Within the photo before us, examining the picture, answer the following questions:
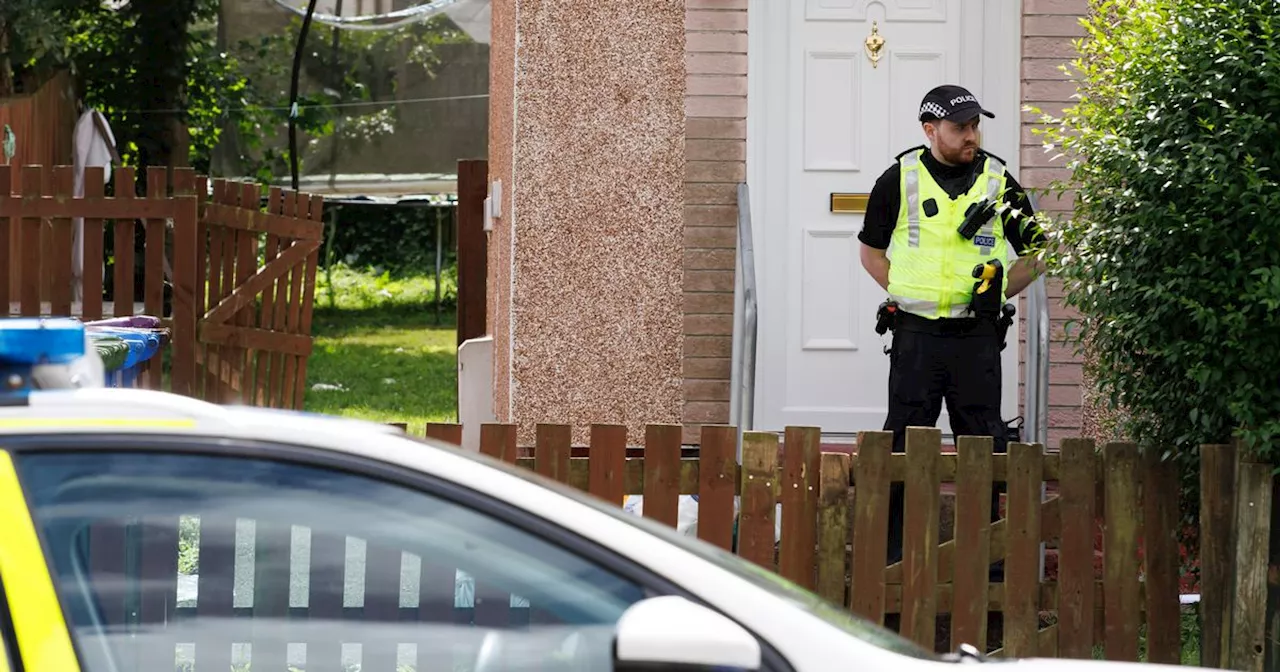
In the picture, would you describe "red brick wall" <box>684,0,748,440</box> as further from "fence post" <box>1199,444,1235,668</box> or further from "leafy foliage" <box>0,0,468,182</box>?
"leafy foliage" <box>0,0,468,182</box>

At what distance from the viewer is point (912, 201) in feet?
21.2

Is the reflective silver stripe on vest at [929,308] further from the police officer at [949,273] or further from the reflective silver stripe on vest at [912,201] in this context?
the reflective silver stripe on vest at [912,201]

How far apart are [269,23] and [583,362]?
12765 millimetres

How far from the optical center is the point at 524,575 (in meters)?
2.38

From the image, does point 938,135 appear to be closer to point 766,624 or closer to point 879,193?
point 879,193

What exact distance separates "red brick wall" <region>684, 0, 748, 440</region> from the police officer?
138 centimetres

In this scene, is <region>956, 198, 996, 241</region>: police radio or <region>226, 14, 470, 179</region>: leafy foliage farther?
<region>226, 14, 470, 179</region>: leafy foliage

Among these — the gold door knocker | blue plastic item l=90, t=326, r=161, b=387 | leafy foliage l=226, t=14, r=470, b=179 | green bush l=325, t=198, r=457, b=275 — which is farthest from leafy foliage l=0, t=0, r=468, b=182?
blue plastic item l=90, t=326, r=161, b=387

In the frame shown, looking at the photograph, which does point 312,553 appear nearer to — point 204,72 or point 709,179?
point 709,179

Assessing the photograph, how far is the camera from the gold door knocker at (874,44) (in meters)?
7.86

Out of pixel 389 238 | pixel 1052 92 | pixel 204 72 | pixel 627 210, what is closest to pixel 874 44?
pixel 1052 92

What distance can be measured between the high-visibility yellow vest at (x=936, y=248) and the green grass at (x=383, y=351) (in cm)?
644

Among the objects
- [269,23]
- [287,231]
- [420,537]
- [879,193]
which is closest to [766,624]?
[420,537]

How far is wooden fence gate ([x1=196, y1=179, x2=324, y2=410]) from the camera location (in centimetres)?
912
